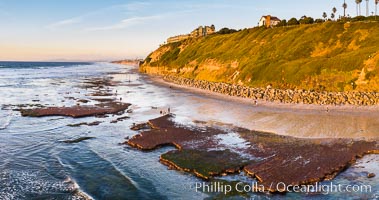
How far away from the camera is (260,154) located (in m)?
28.8

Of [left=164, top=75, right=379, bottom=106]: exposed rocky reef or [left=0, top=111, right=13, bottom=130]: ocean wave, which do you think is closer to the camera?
[left=0, top=111, right=13, bottom=130]: ocean wave

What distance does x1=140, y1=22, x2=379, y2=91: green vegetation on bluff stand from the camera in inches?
2322

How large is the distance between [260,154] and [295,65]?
146ft

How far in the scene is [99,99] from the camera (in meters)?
68.1

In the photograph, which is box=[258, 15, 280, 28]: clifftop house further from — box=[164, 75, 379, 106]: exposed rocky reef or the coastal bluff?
box=[164, 75, 379, 106]: exposed rocky reef

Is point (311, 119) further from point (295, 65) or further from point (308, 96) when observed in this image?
point (295, 65)

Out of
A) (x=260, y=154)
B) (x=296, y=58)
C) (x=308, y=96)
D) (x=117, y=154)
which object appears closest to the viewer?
(x=260, y=154)

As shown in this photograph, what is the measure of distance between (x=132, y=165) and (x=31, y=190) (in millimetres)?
7863

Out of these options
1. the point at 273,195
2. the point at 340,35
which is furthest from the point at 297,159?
the point at 340,35

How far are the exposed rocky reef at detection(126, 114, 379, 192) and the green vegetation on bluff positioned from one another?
27.8 m

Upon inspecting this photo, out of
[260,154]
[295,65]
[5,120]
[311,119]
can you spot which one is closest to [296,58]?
[295,65]

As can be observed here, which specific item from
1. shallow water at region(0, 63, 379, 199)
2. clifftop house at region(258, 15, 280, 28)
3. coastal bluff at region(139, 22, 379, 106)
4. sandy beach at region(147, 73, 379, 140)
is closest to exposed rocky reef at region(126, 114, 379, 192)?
shallow water at region(0, 63, 379, 199)

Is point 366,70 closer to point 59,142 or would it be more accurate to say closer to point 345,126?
point 345,126

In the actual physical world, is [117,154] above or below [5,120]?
below
